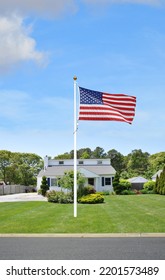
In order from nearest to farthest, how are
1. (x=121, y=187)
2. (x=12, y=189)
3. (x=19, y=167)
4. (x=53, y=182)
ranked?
(x=121, y=187) < (x=53, y=182) < (x=12, y=189) < (x=19, y=167)

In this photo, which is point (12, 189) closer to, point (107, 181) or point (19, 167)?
point (107, 181)

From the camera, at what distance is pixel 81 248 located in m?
11.1

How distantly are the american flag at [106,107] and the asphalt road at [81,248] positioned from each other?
256 inches

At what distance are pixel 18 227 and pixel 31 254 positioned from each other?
581cm

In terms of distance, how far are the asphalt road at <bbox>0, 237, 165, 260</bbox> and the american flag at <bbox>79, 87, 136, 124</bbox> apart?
6.49m

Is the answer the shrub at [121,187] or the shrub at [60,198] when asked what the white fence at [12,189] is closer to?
the shrub at [121,187]

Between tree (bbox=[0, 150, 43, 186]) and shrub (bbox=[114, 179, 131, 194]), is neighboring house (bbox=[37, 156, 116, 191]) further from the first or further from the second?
tree (bbox=[0, 150, 43, 186])

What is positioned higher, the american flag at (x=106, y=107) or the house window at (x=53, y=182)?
the american flag at (x=106, y=107)

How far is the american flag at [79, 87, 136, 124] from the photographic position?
1800 centimetres

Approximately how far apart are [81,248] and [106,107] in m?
8.52

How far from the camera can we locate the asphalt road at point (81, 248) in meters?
9.73

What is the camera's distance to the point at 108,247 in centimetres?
1128

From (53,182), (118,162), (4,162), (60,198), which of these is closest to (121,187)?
(53,182)

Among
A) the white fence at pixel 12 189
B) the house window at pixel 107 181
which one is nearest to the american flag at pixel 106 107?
the house window at pixel 107 181
